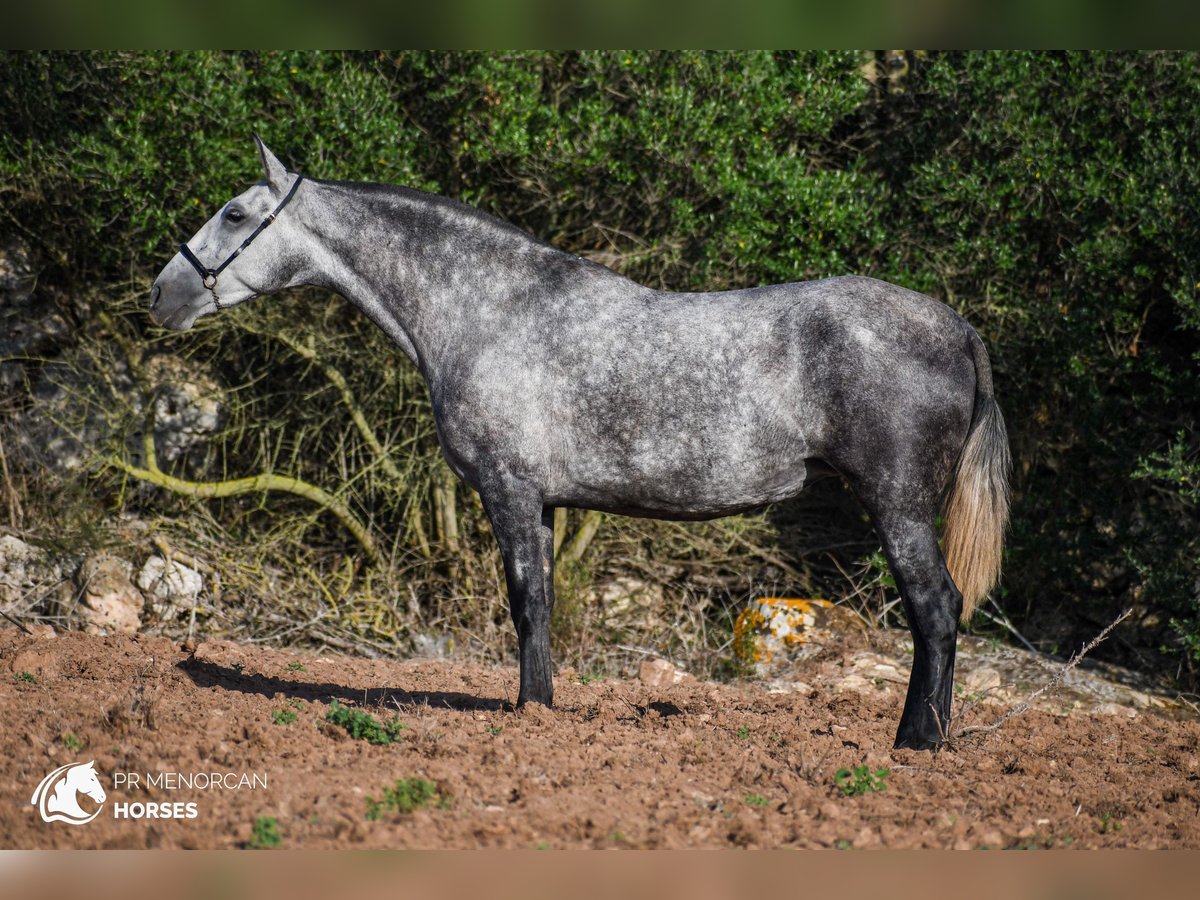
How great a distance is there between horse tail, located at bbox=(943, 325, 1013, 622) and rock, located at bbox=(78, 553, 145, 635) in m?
5.89

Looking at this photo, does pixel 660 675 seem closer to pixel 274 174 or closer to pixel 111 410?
pixel 274 174

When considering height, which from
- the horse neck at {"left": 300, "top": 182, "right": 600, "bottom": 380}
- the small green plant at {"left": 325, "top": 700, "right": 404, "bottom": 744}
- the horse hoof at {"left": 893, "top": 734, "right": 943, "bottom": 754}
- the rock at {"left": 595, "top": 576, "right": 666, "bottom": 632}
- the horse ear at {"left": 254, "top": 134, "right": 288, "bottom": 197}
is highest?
the horse ear at {"left": 254, "top": 134, "right": 288, "bottom": 197}

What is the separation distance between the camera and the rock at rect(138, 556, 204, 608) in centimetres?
800

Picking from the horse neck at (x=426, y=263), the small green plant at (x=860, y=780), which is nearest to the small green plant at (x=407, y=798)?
the small green plant at (x=860, y=780)

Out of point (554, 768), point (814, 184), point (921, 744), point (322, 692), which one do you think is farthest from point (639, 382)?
point (814, 184)

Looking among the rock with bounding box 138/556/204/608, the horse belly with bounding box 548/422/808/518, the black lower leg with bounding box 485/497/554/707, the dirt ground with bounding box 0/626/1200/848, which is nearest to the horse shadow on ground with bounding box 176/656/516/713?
the dirt ground with bounding box 0/626/1200/848

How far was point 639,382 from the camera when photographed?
459cm

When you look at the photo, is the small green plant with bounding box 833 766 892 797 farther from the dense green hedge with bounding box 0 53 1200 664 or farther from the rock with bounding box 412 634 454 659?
the rock with bounding box 412 634 454 659

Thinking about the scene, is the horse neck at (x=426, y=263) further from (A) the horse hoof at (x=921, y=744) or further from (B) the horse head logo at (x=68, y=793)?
(A) the horse hoof at (x=921, y=744)

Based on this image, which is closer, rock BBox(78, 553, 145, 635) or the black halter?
the black halter

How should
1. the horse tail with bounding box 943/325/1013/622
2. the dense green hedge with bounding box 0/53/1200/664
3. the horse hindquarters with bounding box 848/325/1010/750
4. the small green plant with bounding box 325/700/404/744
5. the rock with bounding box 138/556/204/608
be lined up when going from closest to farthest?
1. the small green plant with bounding box 325/700/404/744
2. the horse hindquarters with bounding box 848/325/1010/750
3. the horse tail with bounding box 943/325/1013/622
4. the dense green hedge with bounding box 0/53/1200/664
5. the rock with bounding box 138/556/204/608

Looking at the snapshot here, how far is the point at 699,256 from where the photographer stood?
808 centimetres

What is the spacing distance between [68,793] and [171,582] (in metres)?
4.71

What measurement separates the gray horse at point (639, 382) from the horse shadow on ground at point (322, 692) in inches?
29.1
